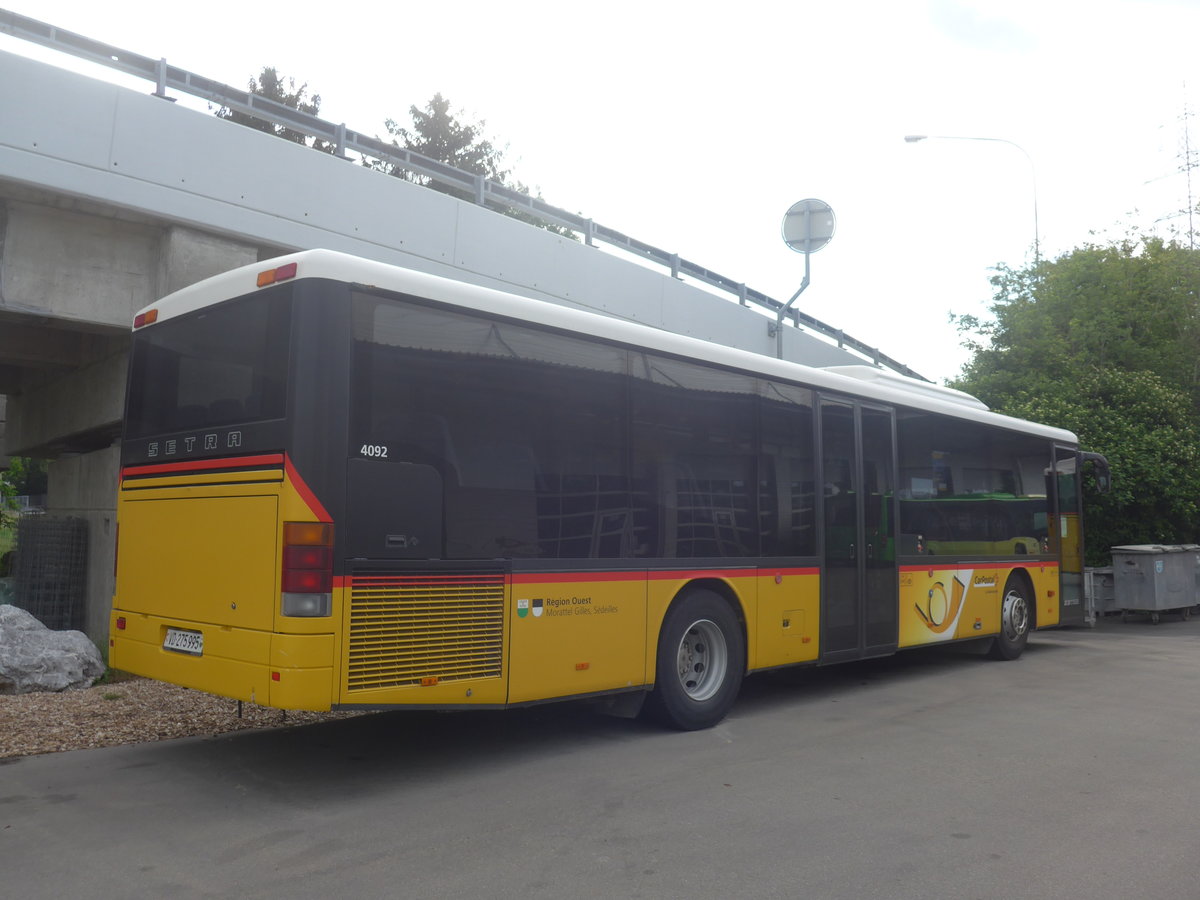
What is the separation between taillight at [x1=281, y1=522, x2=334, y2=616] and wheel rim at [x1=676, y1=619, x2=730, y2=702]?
327cm

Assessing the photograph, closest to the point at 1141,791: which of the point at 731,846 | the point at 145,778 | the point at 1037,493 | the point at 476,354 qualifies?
the point at 731,846

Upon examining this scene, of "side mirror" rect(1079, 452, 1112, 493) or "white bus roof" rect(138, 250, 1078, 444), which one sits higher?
"white bus roof" rect(138, 250, 1078, 444)

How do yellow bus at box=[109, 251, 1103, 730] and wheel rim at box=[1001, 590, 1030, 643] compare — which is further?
wheel rim at box=[1001, 590, 1030, 643]

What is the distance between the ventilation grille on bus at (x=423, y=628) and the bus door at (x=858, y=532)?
402cm

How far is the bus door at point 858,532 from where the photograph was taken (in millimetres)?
9328

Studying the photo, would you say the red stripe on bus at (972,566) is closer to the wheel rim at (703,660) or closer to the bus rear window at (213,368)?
the wheel rim at (703,660)

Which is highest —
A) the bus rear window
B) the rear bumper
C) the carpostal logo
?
the bus rear window

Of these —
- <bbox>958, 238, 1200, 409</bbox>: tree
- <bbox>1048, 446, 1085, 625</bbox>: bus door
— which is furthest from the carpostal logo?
<bbox>958, 238, 1200, 409</bbox>: tree

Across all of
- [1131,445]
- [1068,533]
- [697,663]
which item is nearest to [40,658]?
[697,663]

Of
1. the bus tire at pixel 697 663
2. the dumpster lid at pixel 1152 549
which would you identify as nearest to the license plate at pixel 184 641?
the bus tire at pixel 697 663

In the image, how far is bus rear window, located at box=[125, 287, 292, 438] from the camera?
5863mm

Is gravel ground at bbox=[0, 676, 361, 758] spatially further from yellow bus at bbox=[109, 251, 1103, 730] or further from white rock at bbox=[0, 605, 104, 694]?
yellow bus at bbox=[109, 251, 1103, 730]

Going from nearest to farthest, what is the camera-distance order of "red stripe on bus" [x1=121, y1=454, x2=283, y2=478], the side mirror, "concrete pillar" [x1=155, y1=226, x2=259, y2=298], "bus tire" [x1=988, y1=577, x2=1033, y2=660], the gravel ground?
"red stripe on bus" [x1=121, y1=454, x2=283, y2=478], the gravel ground, "concrete pillar" [x1=155, y1=226, x2=259, y2=298], "bus tire" [x1=988, y1=577, x2=1033, y2=660], the side mirror

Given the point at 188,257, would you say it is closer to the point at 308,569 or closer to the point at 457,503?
the point at 457,503
